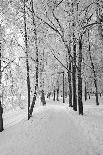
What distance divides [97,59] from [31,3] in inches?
1091

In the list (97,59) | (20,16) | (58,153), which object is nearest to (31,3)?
(20,16)

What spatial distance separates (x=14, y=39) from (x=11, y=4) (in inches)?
115

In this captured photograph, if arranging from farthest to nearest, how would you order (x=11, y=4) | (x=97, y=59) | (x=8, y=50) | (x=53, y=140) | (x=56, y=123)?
1. (x=97, y=59)
2. (x=8, y=50)
3. (x=11, y=4)
4. (x=56, y=123)
5. (x=53, y=140)

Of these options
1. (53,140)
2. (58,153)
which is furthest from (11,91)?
(58,153)

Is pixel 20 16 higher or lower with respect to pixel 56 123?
higher

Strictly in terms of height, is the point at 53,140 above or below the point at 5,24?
below

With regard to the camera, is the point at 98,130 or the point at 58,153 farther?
the point at 98,130

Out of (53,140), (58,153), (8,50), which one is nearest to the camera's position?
(58,153)

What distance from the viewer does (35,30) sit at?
21.0 m

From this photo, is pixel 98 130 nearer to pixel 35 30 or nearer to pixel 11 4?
pixel 35 30

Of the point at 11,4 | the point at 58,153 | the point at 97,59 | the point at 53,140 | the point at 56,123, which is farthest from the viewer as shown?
the point at 97,59

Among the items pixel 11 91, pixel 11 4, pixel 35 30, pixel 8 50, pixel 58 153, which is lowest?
pixel 58 153

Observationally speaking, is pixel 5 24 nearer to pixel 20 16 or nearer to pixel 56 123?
pixel 20 16

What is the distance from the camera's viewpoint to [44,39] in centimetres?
2189
